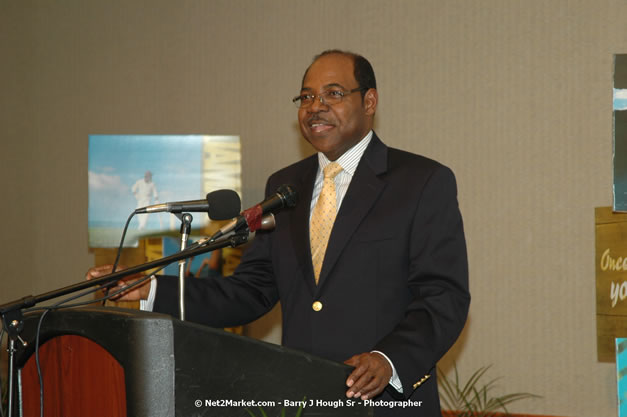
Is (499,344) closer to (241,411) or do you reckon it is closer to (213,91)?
(213,91)

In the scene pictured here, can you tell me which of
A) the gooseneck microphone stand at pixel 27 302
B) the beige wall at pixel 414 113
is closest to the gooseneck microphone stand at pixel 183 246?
the gooseneck microphone stand at pixel 27 302

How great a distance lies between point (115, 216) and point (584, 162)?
8.10 feet

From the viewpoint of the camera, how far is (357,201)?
84.7 inches

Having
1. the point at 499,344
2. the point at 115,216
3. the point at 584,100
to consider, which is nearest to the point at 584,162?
the point at 584,100

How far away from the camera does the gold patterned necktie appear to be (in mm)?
2172

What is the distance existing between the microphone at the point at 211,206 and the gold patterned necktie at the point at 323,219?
1.31ft

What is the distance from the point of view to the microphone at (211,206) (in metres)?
1.79

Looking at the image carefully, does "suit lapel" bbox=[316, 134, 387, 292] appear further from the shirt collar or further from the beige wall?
the beige wall

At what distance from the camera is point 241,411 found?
1.36 metres

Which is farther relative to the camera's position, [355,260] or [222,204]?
[355,260]

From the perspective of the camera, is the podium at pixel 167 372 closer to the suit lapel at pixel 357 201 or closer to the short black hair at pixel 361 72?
the suit lapel at pixel 357 201

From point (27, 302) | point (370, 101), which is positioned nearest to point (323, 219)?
point (370, 101)

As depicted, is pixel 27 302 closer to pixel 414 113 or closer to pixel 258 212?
pixel 258 212

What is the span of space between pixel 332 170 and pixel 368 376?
0.91 metres
